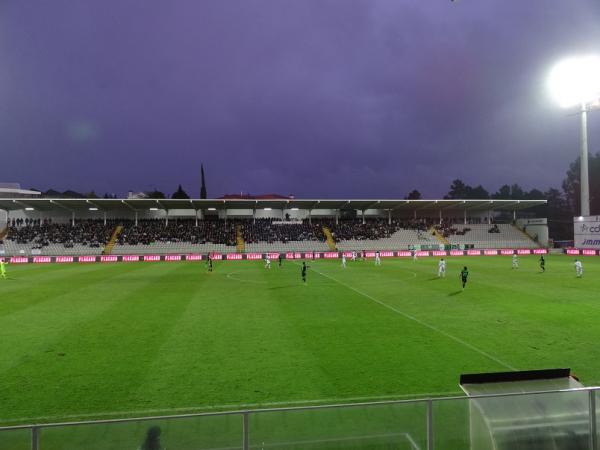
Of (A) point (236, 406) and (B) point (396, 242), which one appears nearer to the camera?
(A) point (236, 406)

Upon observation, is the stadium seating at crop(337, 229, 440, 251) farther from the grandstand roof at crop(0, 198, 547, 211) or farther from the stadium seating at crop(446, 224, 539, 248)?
the grandstand roof at crop(0, 198, 547, 211)

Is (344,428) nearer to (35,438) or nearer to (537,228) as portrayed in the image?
(35,438)

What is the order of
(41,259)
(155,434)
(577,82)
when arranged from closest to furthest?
(155,434) → (41,259) → (577,82)

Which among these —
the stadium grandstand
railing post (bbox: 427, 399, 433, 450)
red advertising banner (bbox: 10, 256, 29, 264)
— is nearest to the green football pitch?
railing post (bbox: 427, 399, 433, 450)

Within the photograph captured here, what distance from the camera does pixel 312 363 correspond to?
36.4ft

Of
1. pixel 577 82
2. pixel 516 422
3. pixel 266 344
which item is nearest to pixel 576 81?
pixel 577 82

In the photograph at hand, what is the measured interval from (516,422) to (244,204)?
62.8 metres

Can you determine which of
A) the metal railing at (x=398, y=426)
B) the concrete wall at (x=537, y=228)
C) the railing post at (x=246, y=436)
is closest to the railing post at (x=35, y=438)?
the metal railing at (x=398, y=426)

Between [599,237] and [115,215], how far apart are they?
75.9m

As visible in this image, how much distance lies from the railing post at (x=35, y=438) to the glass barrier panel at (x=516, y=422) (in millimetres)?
4821

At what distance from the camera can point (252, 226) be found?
221 feet

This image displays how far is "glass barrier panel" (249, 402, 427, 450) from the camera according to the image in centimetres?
484

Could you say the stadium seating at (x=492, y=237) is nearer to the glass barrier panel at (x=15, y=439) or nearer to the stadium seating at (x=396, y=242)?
the stadium seating at (x=396, y=242)

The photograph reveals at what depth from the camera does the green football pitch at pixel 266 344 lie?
905cm
